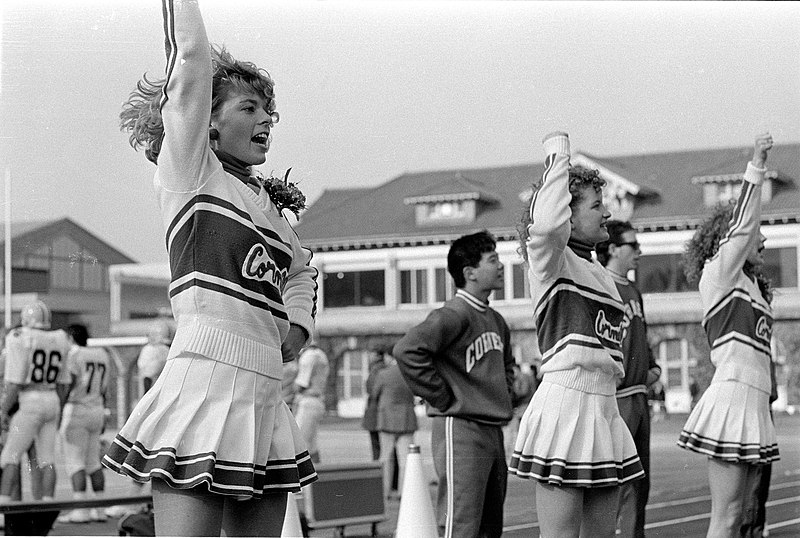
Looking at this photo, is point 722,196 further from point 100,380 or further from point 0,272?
point 100,380

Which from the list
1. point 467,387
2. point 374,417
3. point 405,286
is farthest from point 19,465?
point 374,417

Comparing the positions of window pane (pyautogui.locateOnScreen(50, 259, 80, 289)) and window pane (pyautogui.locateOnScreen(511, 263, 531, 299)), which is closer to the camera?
window pane (pyautogui.locateOnScreen(50, 259, 80, 289))

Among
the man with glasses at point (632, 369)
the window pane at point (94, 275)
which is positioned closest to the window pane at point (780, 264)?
the man with glasses at point (632, 369)

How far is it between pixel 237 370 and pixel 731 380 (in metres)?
3.09

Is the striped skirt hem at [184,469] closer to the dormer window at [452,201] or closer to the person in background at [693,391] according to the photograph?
the dormer window at [452,201]

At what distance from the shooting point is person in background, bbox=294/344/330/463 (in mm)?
8977

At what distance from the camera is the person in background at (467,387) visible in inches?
181

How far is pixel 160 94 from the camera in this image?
8.87 ft

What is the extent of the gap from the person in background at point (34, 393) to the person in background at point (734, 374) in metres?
2.96

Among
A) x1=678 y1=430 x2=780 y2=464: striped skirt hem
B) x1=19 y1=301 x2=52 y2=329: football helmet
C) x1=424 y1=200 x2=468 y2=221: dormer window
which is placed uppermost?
x1=424 y1=200 x2=468 y2=221: dormer window

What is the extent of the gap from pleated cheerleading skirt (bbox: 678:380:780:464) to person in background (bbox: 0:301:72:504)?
9.63ft

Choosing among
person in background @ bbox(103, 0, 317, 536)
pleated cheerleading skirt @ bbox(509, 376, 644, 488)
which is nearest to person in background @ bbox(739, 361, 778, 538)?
pleated cheerleading skirt @ bbox(509, 376, 644, 488)

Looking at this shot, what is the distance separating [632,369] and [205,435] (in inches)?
122

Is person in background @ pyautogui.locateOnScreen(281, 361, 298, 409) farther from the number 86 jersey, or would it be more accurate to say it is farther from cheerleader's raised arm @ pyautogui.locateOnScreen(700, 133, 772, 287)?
cheerleader's raised arm @ pyautogui.locateOnScreen(700, 133, 772, 287)
